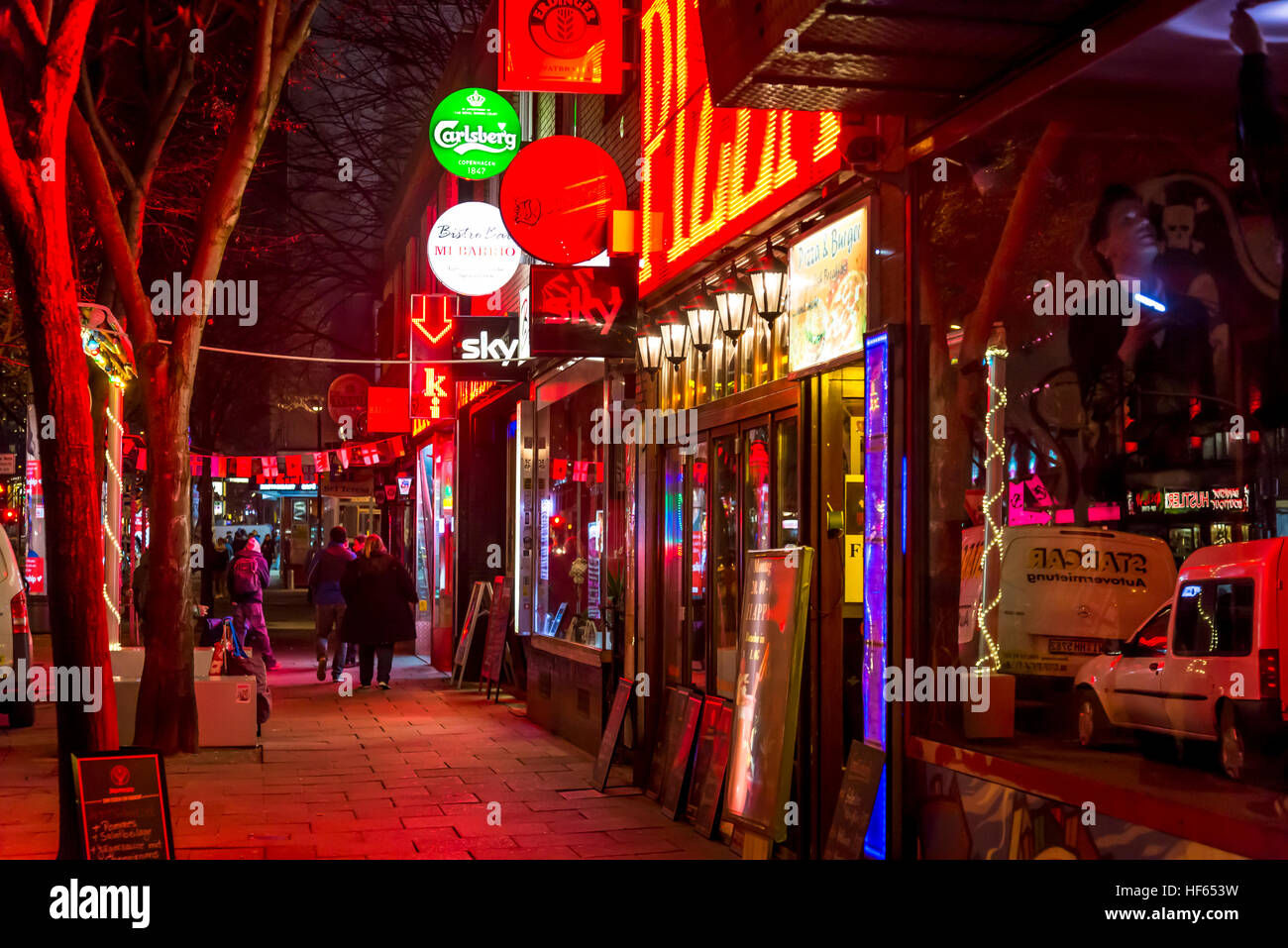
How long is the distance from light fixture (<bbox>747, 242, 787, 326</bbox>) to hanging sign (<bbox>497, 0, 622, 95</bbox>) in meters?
3.14

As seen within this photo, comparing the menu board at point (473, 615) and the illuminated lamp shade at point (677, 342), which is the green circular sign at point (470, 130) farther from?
the menu board at point (473, 615)

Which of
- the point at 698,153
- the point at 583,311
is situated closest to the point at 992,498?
the point at 698,153

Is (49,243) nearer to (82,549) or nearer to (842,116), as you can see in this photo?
(82,549)

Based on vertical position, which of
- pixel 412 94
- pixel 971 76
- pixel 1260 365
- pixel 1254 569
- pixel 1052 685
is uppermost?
pixel 412 94

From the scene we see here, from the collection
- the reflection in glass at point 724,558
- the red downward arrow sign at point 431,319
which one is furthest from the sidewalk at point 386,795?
the red downward arrow sign at point 431,319

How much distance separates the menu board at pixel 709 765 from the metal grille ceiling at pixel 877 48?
392cm

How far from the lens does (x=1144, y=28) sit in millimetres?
5246

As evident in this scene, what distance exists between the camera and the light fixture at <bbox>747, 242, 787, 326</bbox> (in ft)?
29.5

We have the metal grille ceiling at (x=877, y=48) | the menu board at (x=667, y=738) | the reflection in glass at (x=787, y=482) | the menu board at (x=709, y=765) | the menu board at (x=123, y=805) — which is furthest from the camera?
the menu board at (x=667, y=738)

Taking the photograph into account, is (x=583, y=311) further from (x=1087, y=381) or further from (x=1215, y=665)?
(x=1215, y=665)

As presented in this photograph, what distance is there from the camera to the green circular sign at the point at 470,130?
15156mm

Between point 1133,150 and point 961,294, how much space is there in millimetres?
1037
